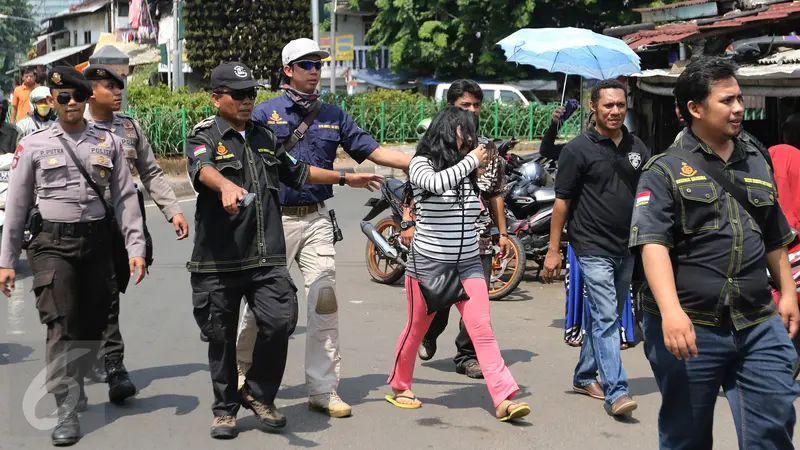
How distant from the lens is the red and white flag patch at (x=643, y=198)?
384 centimetres

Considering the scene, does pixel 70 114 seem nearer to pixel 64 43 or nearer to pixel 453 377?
pixel 453 377

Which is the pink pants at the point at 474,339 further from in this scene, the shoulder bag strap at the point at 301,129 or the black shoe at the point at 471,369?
the shoulder bag strap at the point at 301,129

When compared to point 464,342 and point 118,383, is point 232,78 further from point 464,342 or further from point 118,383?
point 464,342

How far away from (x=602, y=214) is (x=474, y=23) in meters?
32.0

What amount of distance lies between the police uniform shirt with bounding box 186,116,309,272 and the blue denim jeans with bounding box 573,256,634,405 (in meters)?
1.76

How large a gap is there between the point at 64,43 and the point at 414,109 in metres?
49.3

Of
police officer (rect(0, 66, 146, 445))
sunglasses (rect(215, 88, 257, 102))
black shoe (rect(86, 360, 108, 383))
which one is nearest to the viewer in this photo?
sunglasses (rect(215, 88, 257, 102))

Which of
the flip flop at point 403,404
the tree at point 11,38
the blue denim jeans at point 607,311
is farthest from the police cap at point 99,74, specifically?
the tree at point 11,38

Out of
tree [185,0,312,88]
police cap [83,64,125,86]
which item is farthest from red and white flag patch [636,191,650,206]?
tree [185,0,312,88]

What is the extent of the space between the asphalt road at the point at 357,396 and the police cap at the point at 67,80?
1683mm

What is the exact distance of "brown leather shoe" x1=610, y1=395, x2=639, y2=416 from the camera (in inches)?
224

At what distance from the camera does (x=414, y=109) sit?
82.3ft

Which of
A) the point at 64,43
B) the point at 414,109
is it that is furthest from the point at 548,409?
the point at 64,43

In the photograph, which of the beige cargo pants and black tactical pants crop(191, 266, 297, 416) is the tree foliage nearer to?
the beige cargo pants
